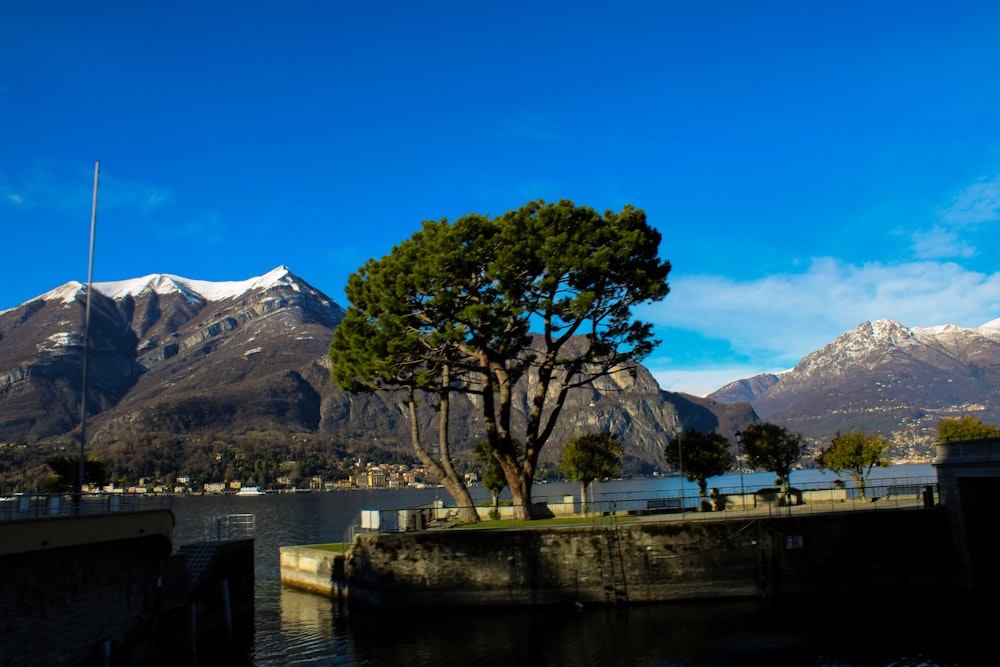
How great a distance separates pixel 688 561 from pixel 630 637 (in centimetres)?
691

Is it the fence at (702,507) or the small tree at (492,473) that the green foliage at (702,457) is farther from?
the small tree at (492,473)

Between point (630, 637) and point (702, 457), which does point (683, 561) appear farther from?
point (702, 457)

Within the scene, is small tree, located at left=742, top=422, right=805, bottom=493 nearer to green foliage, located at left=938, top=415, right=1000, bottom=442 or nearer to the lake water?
green foliage, located at left=938, top=415, right=1000, bottom=442

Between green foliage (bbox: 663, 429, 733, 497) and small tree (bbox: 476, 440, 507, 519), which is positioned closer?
green foliage (bbox: 663, 429, 733, 497)

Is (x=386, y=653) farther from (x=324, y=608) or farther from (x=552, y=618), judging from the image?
(x=324, y=608)

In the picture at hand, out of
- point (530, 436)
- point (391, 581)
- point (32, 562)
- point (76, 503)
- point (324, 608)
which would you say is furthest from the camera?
point (530, 436)

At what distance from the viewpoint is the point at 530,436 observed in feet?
148

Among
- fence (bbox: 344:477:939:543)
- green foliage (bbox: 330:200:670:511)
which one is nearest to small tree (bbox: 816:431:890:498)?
fence (bbox: 344:477:939:543)

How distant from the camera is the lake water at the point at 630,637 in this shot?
27.2 m

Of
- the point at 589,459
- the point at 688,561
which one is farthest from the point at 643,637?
the point at 589,459

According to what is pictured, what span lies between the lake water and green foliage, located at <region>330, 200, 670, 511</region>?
10.5m

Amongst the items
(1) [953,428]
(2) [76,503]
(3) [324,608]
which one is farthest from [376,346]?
(1) [953,428]

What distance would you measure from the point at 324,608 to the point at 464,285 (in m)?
18.5

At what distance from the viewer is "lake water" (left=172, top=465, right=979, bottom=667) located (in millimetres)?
27188
